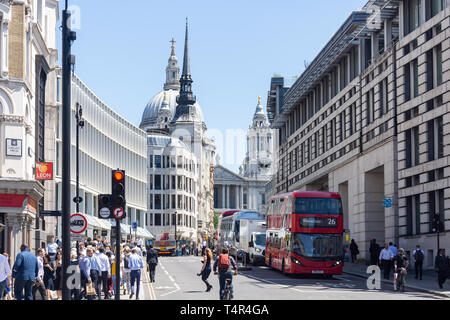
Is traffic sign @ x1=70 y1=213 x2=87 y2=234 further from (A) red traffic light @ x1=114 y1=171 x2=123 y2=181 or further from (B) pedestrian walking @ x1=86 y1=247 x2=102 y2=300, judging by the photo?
(A) red traffic light @ x1=114 y1=171 x2=123 y2=181

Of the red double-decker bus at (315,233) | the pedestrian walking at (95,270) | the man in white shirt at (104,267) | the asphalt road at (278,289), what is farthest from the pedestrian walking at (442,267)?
the pedestrian walking at (95,270)

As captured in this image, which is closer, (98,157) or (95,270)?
(95,270)

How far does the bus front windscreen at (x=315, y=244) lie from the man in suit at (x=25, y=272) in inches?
745

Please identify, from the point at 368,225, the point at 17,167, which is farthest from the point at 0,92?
the point at 368,225

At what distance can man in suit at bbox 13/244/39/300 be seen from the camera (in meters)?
22.4

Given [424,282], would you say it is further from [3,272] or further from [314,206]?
[3,272]

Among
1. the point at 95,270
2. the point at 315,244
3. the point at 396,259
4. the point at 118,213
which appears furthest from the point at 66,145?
the point at 315,244

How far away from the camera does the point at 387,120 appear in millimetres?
50219

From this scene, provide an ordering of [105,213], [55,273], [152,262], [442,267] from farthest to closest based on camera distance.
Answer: [152,262] < [442,267] < [55,273] < [105,213]

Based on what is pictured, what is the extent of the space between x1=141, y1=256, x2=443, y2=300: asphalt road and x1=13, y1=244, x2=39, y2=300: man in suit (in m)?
6.28

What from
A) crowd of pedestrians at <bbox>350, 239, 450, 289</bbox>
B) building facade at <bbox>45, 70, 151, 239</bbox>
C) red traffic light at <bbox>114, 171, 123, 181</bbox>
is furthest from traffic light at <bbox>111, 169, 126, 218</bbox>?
building facade at <bbox>45, 70, 151, 239</bbox>

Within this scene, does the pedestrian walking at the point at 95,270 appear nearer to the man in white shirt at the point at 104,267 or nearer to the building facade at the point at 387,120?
the man in white shirt at the point at 104,267

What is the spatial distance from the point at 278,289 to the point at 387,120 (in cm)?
2098
